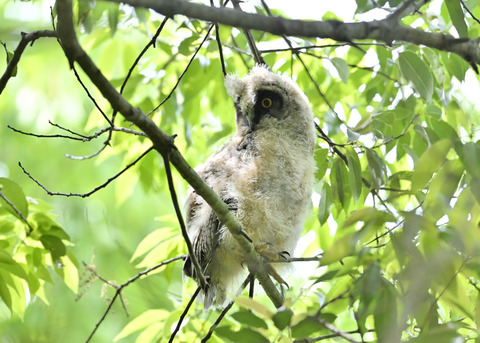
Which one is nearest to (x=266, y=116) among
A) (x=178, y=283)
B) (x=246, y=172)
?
(x=246, y=172)

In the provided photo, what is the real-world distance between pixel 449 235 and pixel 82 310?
4.08 m

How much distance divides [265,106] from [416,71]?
23.4 inches

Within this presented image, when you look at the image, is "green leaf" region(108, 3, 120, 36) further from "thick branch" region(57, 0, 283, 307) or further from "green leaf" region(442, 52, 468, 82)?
"green leaf" region(442, 52, 468, 82)

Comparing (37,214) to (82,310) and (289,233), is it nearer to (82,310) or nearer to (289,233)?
→ (289,233)

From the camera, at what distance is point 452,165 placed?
1077 mm

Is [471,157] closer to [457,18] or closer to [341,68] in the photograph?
[457,18]

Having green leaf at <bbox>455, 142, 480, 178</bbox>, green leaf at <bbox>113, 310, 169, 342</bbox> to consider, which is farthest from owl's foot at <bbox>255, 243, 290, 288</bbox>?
green leaf at <bbox>455, 142, 480, 178</bbox>

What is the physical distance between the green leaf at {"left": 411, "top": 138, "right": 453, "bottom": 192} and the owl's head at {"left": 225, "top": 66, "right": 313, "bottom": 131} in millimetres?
1024

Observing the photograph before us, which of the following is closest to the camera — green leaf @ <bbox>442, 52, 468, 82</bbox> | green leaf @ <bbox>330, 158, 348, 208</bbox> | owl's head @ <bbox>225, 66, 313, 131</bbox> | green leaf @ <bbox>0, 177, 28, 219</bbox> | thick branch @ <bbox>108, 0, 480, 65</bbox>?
thick branch @ <bbox>108, 0, 480, 65</bbox>

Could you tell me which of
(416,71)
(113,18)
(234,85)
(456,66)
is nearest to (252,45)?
(234,85)

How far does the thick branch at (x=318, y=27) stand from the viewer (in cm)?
95

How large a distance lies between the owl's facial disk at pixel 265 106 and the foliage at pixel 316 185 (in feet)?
0.60

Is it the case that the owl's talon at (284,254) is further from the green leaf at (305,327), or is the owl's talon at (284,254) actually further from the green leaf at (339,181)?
the green leaf at (305,327)

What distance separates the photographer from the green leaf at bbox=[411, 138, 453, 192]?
1.08 m
